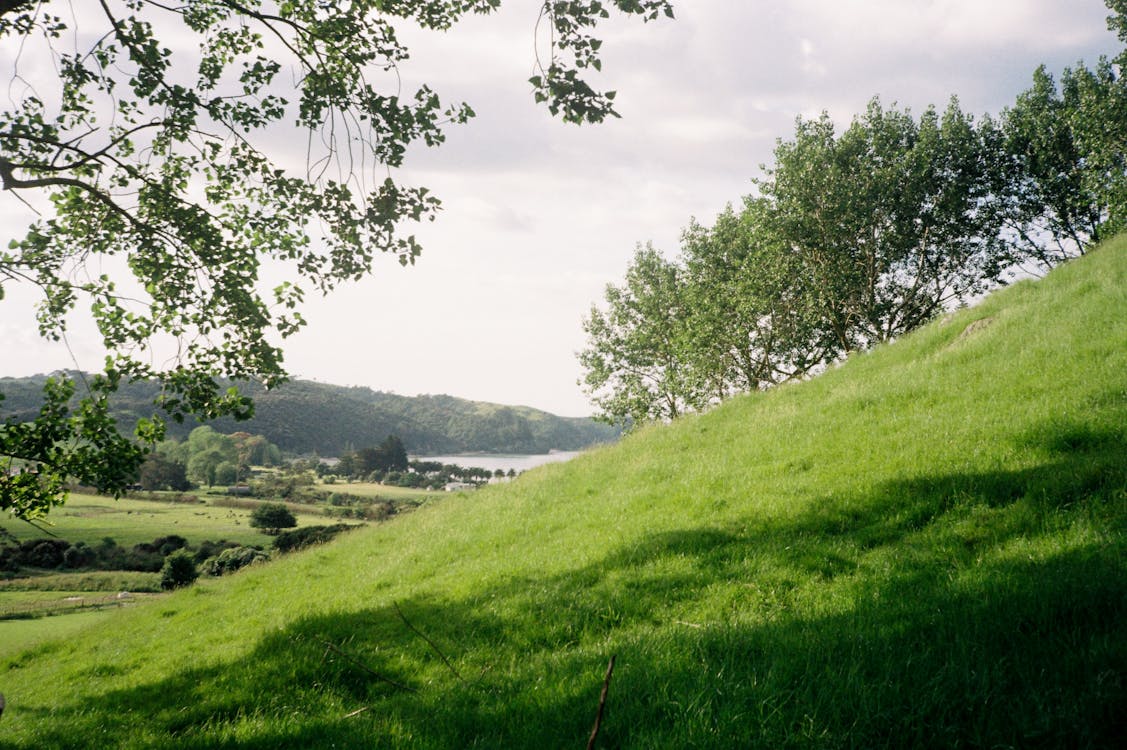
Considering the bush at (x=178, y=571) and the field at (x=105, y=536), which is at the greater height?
the bush at (x=178, y=571)

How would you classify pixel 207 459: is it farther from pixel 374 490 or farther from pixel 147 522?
pixel 147 522

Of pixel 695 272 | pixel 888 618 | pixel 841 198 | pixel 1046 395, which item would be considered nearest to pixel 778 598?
pixel 888 618

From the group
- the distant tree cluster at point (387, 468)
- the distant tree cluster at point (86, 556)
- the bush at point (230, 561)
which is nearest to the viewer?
the bush at point (230, 561)

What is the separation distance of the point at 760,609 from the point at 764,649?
5.23 feet

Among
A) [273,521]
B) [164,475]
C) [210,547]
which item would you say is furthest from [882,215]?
[164,475]

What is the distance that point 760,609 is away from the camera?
6.11 m

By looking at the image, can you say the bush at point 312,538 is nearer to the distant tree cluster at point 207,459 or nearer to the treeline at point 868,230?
the treeline at point 868,230

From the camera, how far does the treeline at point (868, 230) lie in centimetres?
3103

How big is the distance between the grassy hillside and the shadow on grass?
0.09ft

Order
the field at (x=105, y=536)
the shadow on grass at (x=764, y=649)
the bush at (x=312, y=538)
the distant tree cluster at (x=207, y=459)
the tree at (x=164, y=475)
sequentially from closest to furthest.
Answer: the shadow on grass at (x=764, y=649) → the bush at (x=312, y=538) → the field at (x=105, y=536) → the tree at (x=164, y=475) → the distant tree cluster at (x=207, y=459)

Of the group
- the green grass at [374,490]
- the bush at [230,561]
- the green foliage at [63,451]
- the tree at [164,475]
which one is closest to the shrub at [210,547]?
the bush at [230,561]

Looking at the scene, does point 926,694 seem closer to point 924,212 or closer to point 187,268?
point 187,268

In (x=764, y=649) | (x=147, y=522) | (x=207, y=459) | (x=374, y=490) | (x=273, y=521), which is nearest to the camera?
(x=764, y=649)

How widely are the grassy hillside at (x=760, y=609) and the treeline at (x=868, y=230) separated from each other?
16.3 meters
